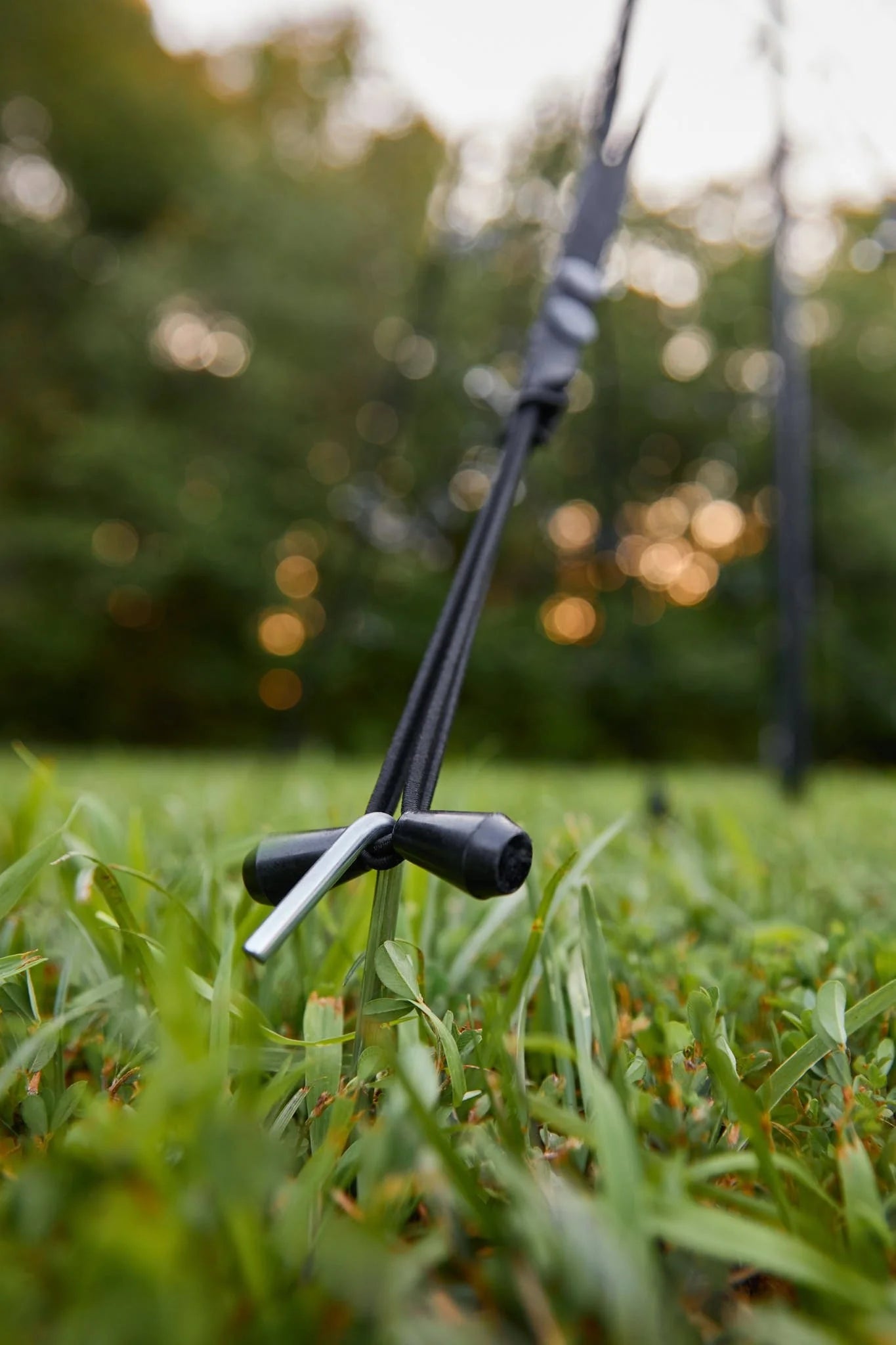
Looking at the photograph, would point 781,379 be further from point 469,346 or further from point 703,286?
point 703,286

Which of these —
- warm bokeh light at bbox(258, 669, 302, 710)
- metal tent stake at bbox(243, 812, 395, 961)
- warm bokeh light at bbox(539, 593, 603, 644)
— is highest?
warm bokeh light at bbox(539, 593, 603, 644)

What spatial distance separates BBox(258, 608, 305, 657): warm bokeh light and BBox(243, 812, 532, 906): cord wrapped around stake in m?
7.11

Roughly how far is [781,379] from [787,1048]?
2087 millimetres

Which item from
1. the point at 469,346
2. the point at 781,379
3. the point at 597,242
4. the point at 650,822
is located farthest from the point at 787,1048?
the point at 469,346

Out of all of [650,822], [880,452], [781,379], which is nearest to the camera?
[650,822]

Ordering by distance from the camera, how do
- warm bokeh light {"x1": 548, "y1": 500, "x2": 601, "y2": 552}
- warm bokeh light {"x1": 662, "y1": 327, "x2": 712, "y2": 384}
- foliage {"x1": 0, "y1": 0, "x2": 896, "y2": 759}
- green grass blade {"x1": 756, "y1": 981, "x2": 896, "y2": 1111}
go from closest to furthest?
green grass blade {"x1": 756, "y1": 981, "x2": 896, "y2": 1111} < foliage {"x1": 0, "y1": 0, "x2": 896, "y2": 759} < warm bokeh light {"x1": 548, "y1": 500, "x2": 601, "y2": 552} < warm bokeh light {"x1": 662, "y1": 327, "x2": 712, "y2": 384}

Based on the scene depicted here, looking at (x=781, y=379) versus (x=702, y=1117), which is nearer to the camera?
(x=702, y=1117)

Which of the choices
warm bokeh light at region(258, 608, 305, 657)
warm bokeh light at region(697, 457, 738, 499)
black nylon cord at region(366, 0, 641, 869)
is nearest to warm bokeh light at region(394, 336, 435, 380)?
warm bokeh light at region(258, 608, 305, 657)

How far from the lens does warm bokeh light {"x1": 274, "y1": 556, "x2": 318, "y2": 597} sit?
7.43 m

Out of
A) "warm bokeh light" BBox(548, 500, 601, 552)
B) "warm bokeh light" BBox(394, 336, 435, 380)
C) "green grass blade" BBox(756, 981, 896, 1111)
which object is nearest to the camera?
"green grass blade" BBox(756, 981, 896, 1111)

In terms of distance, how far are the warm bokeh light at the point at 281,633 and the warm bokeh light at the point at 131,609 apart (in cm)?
105

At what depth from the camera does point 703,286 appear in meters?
8.17

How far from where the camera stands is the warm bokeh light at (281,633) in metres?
7.46

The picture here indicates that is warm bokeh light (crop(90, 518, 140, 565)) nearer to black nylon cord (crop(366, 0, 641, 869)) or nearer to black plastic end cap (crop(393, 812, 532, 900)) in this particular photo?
black nylon cord (crop(366, 0, 641, 869))
